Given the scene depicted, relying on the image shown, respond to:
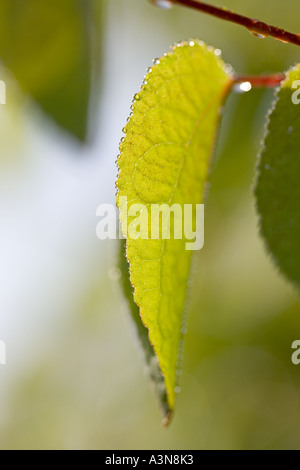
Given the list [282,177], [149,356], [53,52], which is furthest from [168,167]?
[53,52]

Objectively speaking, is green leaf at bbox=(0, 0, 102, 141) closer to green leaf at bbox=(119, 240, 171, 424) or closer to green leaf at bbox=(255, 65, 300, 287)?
green leaf at bbox=(119, 240, 171, 424)

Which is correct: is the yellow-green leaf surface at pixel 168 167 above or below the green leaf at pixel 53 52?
below

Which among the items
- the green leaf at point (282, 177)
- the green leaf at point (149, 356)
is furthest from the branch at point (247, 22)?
the green leaf at point (149, 356)

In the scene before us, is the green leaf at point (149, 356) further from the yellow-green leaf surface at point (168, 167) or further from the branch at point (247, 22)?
the branch at point (247, 22)

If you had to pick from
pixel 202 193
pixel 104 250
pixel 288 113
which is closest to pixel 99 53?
pixel 202 193

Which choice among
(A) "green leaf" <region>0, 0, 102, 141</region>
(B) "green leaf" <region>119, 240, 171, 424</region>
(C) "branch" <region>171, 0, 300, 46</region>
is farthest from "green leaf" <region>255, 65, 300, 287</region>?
(A) "green leaf" <region>0, 0, 102, 141</region>
